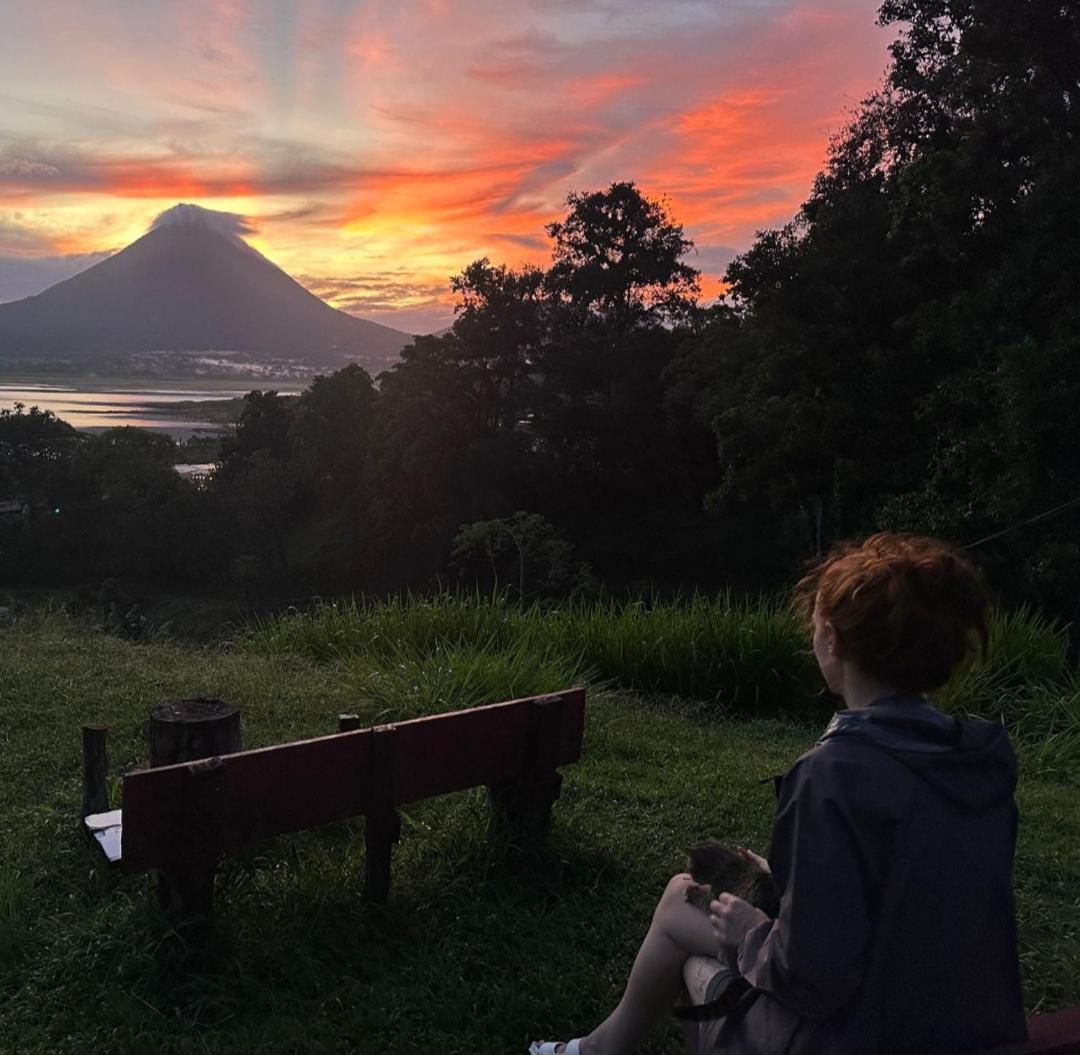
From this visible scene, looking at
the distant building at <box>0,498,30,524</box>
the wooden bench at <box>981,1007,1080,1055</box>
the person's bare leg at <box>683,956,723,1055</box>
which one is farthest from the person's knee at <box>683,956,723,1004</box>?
the distant building at <box>0,498,30,524</box>

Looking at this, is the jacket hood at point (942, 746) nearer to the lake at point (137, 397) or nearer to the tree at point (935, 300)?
the tree at point (935, 300)

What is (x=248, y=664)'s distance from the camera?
22.2ft

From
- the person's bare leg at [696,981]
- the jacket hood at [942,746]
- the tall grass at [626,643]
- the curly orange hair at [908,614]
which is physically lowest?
the tall grass at [626,643]

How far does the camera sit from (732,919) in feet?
5.76

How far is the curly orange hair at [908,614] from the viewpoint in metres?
1.61

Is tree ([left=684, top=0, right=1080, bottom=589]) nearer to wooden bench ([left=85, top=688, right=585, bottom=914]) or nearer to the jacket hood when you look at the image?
wooden bench ([left=85, top=688, right=585, bottom=914])

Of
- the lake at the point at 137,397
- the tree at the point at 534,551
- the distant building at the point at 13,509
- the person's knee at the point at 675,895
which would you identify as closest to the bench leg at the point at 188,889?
the person's knee at the point at 675,895

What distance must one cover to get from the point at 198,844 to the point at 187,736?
2.35 feet

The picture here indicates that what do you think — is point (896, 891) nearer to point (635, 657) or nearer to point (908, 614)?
point (908, 614)

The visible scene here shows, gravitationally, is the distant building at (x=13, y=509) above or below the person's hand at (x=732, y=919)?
below

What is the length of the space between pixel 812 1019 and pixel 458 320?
4164cm

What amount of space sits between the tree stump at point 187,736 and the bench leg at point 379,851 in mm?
596

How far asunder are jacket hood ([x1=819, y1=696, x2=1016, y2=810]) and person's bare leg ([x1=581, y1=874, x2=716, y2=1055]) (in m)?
0.56

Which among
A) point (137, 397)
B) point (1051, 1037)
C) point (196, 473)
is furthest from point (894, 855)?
point (137, 397)
